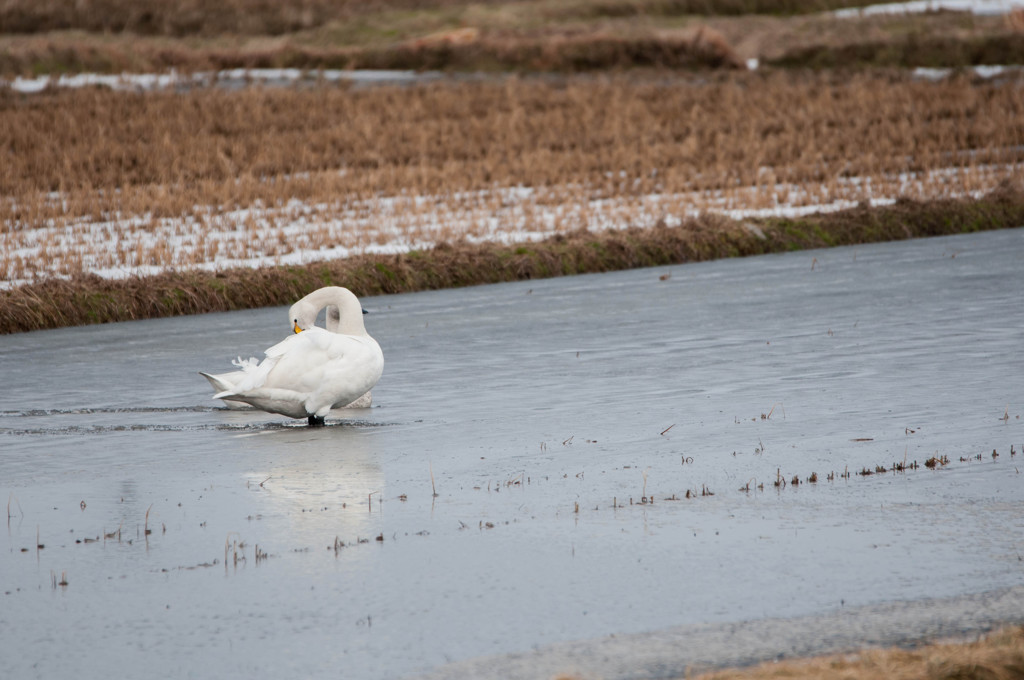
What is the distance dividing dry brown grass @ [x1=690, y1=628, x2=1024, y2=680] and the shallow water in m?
0.61

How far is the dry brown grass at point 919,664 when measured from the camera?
12.5ft

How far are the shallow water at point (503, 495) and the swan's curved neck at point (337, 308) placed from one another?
0.69 metres

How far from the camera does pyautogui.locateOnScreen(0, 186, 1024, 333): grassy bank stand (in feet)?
51.1

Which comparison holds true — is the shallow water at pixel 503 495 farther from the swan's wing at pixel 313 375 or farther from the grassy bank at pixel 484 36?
the grassy bank at pixel 484 36

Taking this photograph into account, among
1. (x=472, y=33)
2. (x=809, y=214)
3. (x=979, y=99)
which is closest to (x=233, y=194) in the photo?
(x=809, y=214)

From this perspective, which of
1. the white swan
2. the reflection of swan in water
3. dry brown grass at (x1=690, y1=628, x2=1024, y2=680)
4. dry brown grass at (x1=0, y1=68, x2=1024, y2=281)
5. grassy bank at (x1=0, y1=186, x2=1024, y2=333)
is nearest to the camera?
dry brown grass at (x1=690, y1=628, x2=1024, y2=680)

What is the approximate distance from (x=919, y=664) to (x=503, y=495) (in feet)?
9.76

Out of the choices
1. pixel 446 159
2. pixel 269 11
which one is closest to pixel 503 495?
pixel 446 159

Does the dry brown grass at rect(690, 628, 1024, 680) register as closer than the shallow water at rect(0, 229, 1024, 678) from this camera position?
Yes

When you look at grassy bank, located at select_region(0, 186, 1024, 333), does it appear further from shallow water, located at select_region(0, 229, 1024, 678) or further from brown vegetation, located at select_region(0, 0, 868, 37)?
brown vegetation, located at select_region(0, 0, 868, 37)

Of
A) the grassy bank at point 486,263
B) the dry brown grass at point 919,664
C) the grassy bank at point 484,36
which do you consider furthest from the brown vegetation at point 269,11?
the dry brown grass at point 919,664

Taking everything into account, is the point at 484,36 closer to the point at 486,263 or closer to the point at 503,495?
the point at 486,263

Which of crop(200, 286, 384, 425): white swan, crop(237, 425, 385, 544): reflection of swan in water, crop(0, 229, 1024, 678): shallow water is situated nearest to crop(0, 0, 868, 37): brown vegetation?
crop(0, 229, 1024, 678): shallow water

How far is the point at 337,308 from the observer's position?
1005 centimetres
